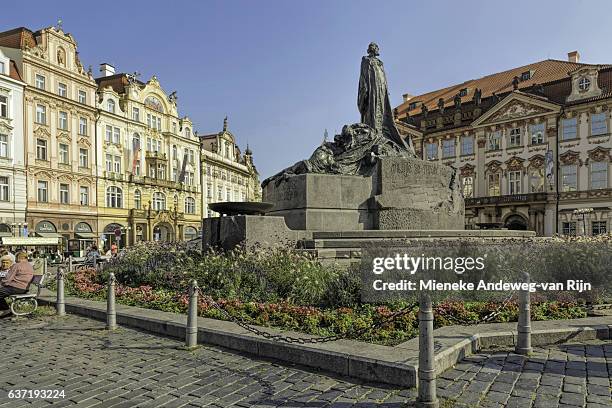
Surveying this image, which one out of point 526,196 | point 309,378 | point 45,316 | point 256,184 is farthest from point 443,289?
point 256,184

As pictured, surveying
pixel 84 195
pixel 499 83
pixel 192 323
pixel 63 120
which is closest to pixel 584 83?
pixel 499 83

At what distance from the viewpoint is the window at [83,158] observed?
4418cm

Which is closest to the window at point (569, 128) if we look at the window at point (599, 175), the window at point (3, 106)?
the window at point (599, 175)

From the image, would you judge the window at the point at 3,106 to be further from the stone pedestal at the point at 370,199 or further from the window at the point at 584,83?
the window at the point at 584,83

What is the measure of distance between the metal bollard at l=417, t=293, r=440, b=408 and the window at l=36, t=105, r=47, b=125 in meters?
42.5

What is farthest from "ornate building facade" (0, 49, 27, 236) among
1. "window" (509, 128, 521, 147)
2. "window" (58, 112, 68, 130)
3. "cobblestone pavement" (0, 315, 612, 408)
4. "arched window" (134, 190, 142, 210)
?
"window" (509, 128, 521, 147)

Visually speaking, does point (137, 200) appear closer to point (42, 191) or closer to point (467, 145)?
point (42, 191)

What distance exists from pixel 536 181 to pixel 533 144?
361 centimetres

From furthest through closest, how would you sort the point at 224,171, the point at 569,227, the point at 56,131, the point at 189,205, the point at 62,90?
1. the point at 224,171
2. the point at 189,205
3. the point at 569,227
4. the point at 62,90
5. the point at 56,131

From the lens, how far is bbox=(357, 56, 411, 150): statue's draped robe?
15.4 m

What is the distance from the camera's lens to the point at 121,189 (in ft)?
159

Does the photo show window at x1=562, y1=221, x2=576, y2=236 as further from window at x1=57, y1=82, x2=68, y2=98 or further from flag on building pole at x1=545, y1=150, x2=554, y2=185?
window at x1=57, y1=82, x2=68, y2=98

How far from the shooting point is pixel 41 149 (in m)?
39.8

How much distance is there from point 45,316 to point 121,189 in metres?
41.8
